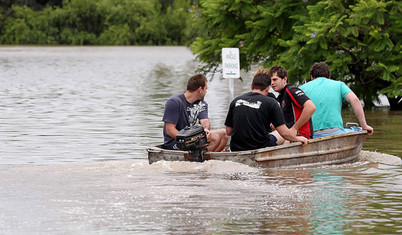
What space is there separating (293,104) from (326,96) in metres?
0.60

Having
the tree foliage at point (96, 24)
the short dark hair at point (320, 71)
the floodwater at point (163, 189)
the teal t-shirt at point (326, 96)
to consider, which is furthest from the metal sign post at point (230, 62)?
the tree foliage at point (96, 24)

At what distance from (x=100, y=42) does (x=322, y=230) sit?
365 feet

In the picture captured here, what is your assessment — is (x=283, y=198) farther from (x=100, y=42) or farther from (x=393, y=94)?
(x=100, y=42)

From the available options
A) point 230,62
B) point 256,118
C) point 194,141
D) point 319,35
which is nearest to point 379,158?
point 256,118

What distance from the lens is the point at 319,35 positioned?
1941cm

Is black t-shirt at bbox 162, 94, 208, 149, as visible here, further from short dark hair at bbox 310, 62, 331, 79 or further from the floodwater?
short dark hair at bbox 310, 62, 331, 79

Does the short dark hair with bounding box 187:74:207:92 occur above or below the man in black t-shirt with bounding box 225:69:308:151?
above

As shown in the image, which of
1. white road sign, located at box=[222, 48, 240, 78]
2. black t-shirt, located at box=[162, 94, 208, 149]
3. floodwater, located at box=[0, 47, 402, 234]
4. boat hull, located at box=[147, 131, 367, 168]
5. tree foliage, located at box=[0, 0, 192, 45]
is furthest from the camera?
tree foliage, located at box=[0, 0, 192, 45]

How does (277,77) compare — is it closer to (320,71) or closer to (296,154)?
(320,71)

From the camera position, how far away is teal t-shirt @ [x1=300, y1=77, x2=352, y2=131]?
1311 cm

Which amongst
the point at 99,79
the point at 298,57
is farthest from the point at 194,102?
the point at 99,79

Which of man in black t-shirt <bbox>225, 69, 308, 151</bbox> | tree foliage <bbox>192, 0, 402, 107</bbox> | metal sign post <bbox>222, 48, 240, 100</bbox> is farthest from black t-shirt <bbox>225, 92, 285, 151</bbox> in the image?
tree foliage <bbox>192, 0, 402, 107</bbox>

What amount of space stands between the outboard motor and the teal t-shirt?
1910mm

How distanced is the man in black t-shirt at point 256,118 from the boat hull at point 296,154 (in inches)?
8.6
